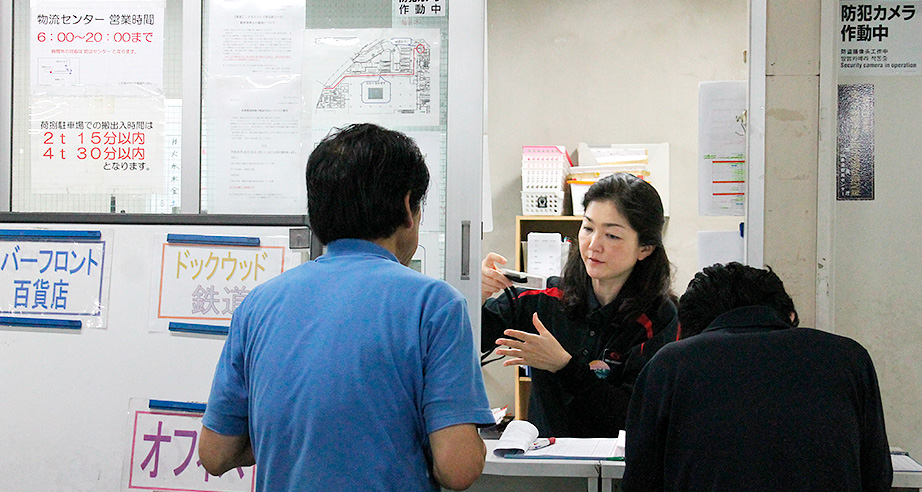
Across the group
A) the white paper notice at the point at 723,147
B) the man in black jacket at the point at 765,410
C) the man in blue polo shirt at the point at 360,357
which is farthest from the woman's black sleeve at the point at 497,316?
the man in blue polo shirt at the point at 360,357

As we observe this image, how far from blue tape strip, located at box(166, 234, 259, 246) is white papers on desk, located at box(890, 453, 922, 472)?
1576 mm

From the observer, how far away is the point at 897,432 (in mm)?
2000

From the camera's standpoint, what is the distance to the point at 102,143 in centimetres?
206

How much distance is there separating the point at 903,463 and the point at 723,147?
93 centimetres

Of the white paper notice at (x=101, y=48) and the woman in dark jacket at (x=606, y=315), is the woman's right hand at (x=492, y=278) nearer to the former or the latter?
the woman in dark jacket at (x=606, y=315)

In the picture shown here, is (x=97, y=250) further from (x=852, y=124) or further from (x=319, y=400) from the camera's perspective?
(x=852, y=124)

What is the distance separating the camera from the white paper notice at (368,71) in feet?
6.70

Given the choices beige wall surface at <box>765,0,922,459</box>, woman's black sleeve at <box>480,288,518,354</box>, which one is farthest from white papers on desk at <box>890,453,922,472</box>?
woman's black sleeve at <box>480,288,518,354</box>

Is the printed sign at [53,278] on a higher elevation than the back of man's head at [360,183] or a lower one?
lower

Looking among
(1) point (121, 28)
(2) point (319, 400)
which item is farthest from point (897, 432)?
(1) point (121, 28)

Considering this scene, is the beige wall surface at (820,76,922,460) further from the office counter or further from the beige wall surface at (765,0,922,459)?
the office counter

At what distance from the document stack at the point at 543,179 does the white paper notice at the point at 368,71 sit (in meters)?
2.15

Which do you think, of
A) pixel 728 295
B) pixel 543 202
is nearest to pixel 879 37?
pixel 728 295

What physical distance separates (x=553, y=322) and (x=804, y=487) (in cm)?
118
